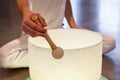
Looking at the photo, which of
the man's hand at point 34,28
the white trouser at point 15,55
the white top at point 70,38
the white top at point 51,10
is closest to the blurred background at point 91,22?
the white trouser at point 15,55

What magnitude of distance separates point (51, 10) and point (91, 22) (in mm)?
883

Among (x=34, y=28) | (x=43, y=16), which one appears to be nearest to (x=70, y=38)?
(x=34, y=28)

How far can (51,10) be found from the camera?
5.01 ft

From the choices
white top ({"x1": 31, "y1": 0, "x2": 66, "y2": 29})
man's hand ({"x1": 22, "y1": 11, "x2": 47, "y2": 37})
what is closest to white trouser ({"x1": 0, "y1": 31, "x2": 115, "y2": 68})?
white top ({"x1": 31, "y1": 0, "x2": 66, "y2": 29})

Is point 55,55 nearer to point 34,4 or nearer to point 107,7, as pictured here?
point 34,4

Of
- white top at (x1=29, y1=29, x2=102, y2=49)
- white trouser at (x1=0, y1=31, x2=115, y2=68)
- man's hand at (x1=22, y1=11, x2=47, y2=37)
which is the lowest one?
white trouser at (x1=0, y1=31, x2=115, y2=68)

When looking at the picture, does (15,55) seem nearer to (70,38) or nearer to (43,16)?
(43,16)

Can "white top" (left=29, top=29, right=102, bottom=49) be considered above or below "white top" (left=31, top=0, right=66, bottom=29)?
above

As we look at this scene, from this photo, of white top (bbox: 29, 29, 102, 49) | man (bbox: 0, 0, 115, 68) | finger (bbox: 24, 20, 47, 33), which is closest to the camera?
finger (bbox: 24, 20, 47, 33)

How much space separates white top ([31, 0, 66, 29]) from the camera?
58.6 inches

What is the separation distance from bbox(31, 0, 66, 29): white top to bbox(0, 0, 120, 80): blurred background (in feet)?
0.95

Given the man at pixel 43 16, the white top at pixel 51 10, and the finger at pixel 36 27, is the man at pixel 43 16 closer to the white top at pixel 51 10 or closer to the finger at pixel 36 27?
the white top at pixel 51 10

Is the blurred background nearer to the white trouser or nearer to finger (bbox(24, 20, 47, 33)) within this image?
the white trouser

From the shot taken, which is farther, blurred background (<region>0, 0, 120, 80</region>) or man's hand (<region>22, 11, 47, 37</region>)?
blurred background (<region>0, 0, 120, 80</region>)
